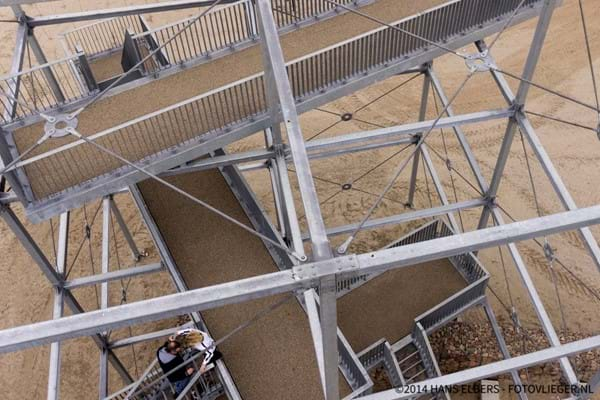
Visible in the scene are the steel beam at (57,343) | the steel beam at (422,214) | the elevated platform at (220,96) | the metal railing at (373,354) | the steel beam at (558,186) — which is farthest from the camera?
the steel beam at (422,214)

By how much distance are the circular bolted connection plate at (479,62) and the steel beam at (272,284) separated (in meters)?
4.40

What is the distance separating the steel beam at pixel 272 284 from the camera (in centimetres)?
414

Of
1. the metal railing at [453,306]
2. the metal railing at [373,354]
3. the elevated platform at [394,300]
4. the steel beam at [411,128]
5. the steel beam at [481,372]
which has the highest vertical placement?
the steel beam at [411,128]

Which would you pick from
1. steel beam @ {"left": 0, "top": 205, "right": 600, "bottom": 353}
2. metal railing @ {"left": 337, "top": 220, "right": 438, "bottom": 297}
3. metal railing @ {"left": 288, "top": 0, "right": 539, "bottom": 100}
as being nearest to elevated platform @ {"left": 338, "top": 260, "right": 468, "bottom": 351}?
metal railing @ {"left": 337, "top": 220, "right": 438, "bottom": 297}

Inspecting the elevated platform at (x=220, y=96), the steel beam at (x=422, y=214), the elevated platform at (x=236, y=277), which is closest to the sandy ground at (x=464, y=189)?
the steel beam at (x=422, y=214)

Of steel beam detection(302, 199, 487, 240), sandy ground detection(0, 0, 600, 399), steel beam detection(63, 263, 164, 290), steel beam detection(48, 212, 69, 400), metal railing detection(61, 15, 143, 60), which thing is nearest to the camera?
steel beam detection(48, 212, 69, 400)

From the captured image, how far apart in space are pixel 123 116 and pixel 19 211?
9.06 meters

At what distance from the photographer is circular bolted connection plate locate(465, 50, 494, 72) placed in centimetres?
854

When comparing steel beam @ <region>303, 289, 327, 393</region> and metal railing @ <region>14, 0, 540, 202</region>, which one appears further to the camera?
metal railing @ <region>14, 0, 540, 202</region>

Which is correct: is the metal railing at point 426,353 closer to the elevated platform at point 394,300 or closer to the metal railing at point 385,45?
the elevated platform at point 394,300

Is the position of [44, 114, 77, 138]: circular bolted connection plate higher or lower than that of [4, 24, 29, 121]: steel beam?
lower

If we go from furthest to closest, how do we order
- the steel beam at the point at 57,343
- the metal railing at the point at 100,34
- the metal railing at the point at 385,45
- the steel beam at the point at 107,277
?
the metal railing at the point at 100,34 → the steel beam at the point at 107,277 → the metal railing at the point at 385,45 → the steel beam at the point at 57,343

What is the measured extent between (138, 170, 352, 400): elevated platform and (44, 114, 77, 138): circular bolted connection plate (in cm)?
193

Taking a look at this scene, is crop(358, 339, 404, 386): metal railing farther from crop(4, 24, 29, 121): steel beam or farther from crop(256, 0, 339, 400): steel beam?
crop(4, 24, 29, 121): steel beam
